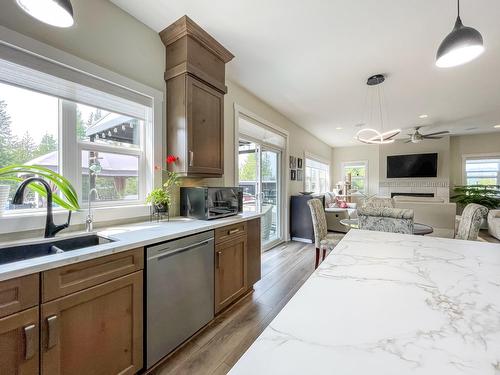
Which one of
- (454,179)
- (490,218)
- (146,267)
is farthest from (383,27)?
(454,179)

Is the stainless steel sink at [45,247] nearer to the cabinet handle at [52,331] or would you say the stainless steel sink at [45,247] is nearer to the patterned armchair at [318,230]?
the cabinet handle at [52,331]

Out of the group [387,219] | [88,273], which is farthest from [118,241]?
[387,219]

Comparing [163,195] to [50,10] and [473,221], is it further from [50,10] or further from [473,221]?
[473,221]

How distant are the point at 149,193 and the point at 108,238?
713 mm

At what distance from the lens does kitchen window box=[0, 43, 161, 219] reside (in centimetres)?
145

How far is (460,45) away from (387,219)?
154 centimetres

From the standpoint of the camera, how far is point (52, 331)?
1046 millimetres

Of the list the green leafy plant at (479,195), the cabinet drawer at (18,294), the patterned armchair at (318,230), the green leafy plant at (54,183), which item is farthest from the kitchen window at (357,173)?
the cabinet drawer at (18,294)

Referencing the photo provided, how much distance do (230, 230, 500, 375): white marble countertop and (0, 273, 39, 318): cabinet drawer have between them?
1.07 metres

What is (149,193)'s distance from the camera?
214cm

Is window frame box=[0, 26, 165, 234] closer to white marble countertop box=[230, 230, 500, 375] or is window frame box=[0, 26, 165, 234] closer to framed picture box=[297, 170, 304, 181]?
white marble countertop box=[230, 230, 500, 375]

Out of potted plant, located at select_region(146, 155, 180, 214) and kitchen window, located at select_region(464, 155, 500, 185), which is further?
kitchen window, located at select_region(464, 155, 500, 185)

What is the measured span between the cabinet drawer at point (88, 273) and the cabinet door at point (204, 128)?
0.99 m

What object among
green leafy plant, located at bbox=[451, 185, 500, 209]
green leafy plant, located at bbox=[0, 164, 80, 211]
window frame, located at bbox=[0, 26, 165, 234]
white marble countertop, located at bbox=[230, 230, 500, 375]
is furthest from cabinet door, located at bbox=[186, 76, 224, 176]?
green leafy plant, located at bbox=[451, 185, 500, 209]
